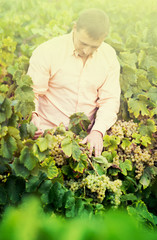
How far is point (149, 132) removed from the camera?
2664 millimetres

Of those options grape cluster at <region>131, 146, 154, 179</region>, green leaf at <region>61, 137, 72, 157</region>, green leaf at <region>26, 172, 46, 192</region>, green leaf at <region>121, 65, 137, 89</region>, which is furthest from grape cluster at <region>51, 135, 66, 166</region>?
green leaf at <region>121, 65, 137, 89</region>

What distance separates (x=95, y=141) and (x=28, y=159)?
2.55 ft

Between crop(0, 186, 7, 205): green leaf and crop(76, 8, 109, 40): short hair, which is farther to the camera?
crop(76, 8, 109, 40): short hair

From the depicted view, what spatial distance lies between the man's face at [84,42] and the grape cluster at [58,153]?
754mm

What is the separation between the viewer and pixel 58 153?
2.10 m

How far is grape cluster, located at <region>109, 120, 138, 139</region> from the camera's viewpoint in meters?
2.51

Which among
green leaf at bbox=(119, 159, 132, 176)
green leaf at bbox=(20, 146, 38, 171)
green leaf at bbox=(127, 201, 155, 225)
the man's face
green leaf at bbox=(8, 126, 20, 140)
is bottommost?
green leaf at bbox=(127, 201, 155, 225)

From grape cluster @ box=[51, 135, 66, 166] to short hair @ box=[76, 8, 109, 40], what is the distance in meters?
0.83

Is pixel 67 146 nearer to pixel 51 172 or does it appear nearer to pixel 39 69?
pixel 51 172

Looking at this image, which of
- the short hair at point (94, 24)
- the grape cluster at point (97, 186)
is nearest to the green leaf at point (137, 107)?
the short hair at point (94, 24)

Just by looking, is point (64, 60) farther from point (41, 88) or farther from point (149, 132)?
point (149, 132)

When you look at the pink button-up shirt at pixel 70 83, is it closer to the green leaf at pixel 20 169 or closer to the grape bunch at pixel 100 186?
the grape bunch at pixel 100 186

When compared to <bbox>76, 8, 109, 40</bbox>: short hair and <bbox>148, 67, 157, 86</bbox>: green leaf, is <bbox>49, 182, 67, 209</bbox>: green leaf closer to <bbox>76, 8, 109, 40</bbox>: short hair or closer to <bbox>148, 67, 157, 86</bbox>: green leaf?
<bbox>76, 8, 109, 40</bbox>: short hair

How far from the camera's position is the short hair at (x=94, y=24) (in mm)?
2227
